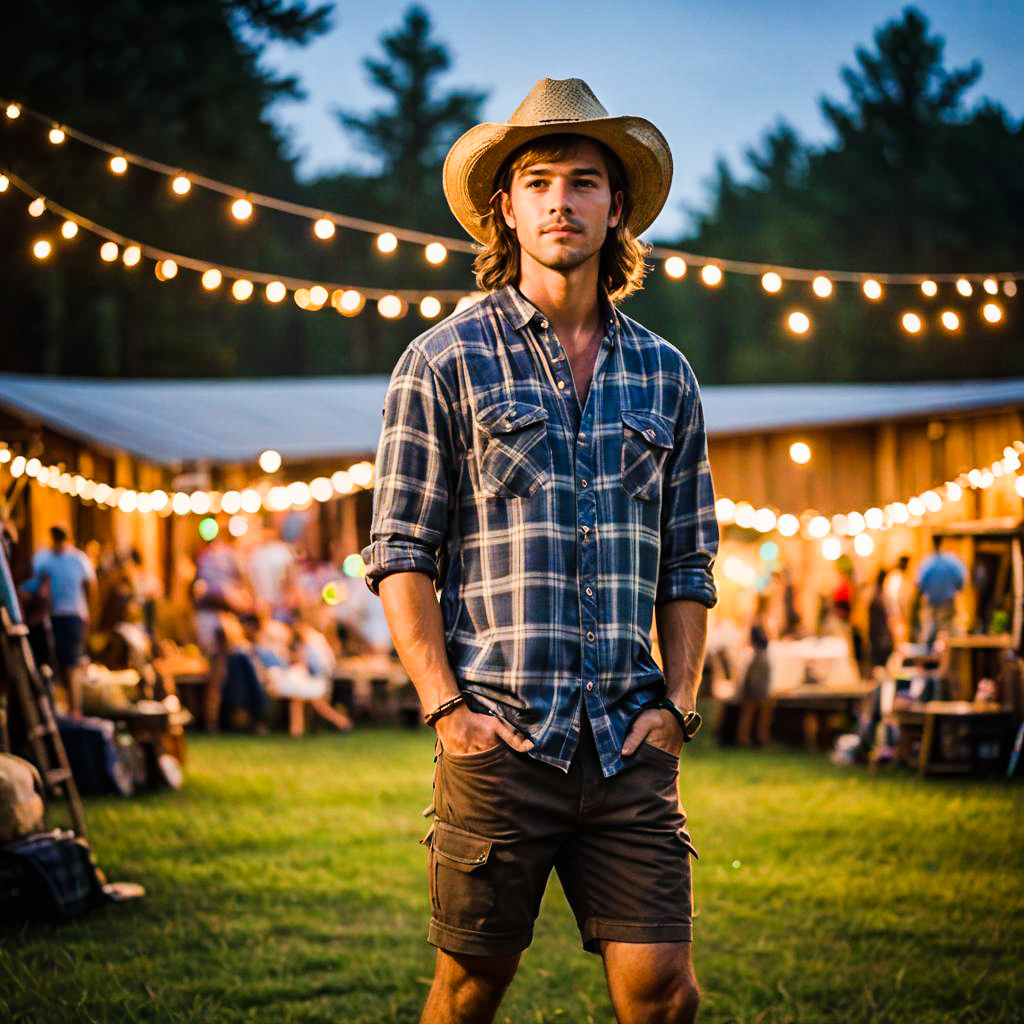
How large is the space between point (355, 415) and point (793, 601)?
24.2 feet

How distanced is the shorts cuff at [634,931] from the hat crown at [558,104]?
1.50 m

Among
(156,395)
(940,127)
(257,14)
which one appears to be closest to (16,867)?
(156,395)

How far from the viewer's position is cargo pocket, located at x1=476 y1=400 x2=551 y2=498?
2.94 meters

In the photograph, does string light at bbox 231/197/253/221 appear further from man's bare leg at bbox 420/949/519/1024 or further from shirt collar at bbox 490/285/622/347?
man's bare leg at bbox 420/949/519/1024

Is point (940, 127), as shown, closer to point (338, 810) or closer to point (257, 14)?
point (257, 14)

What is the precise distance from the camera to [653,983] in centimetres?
287

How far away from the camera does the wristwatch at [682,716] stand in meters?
2.99

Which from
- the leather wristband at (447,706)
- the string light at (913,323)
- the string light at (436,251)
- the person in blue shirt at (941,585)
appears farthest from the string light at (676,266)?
the leather wristband at (447,706)

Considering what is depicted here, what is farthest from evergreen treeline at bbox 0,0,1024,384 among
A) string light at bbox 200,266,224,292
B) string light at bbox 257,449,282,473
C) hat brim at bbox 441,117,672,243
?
Answer: hat brim at bbox 441,117,672,243

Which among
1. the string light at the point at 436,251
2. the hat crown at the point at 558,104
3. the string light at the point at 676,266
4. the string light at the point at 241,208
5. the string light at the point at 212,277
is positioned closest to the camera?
the hat crown at the point at 558,104

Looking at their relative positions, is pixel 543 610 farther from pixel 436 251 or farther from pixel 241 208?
pixel 436 251

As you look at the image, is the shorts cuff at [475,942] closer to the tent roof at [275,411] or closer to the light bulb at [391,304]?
the light bulb at [391,304]

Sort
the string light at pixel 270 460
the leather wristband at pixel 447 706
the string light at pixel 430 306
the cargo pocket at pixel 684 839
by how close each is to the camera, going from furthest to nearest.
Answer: the string light at pixel 270 460 < the string light at pixel 430 306 < the cargo pocket at pixel 684 839 < the leather wristband at pixel 447 706

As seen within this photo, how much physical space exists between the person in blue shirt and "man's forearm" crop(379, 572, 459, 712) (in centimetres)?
1057
